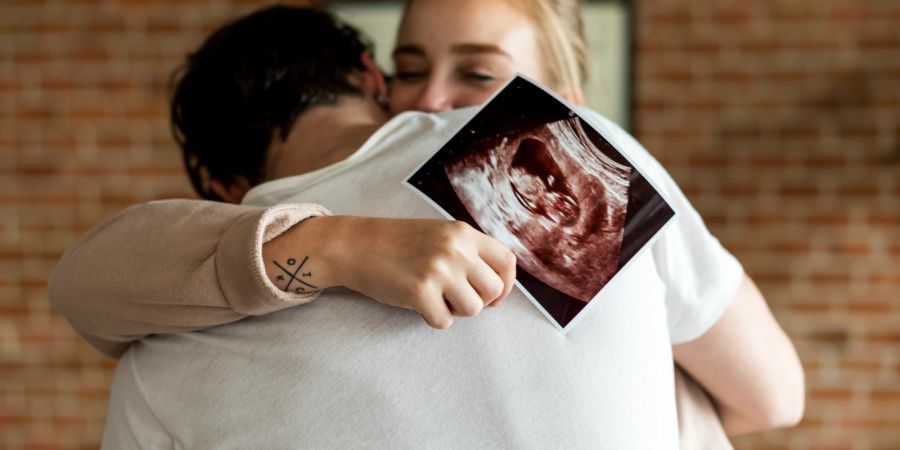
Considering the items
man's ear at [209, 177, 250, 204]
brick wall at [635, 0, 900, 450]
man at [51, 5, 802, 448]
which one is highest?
man at [51, 5, 802, 448]

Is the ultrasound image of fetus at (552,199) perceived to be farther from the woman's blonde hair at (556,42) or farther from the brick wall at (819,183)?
the brick wall at (819,183)

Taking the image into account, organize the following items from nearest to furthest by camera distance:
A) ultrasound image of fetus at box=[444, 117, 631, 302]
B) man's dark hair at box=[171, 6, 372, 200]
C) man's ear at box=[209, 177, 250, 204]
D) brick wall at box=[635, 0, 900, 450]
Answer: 1. ultrasound image of fetus at box=[444, 117, 631, 302]
2. man's dark hair at box=[171, 6, 372, 200]
3. man's ear at box=[209, 177, 250, 204]
4. brick wall at box=[635, 0, 900, 450]

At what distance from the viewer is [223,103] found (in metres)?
1.33

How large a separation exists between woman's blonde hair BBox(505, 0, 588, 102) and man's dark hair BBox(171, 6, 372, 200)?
292mm

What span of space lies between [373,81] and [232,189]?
0.26 m

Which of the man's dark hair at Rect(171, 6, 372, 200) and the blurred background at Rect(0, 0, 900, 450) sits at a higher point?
the man's dark hair at Rect(171, 6, 372, 200)

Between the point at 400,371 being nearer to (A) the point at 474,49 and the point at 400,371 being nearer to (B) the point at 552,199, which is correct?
(B) the point at 552,199

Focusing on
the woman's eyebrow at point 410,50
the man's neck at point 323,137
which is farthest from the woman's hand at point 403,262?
the woman's eyebrow at point 410,50

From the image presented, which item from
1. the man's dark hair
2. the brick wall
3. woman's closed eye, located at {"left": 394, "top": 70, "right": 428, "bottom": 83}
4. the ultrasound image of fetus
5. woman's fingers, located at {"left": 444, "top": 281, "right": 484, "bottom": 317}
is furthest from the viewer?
the brick wall

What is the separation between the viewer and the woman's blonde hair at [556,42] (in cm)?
153

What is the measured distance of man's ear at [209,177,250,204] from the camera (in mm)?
1396

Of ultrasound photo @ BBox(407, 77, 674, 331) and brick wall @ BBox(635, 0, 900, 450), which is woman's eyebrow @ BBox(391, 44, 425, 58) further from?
brick wall @ BBox(635, 0, 900, 450)

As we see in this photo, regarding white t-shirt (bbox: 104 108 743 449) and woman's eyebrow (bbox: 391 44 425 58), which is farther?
woman's eyebrow (bbox: 391 44 425 58)

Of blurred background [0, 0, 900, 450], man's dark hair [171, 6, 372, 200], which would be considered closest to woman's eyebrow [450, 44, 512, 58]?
man's dark hair [171, 6, 372, 200]
